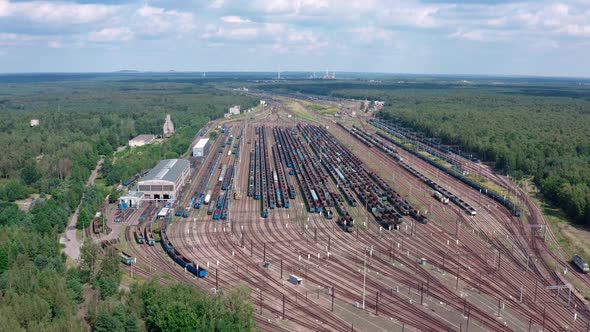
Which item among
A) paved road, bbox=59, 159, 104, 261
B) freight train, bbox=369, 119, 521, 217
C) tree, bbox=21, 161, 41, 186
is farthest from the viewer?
tree, bbox=21, 161, 41, 186

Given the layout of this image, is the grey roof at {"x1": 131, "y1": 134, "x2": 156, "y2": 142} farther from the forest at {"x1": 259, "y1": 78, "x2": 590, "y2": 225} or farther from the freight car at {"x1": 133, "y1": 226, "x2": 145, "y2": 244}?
the forest at {"x1": 259, "y1": 78, "x2": 590, "y2": 225}

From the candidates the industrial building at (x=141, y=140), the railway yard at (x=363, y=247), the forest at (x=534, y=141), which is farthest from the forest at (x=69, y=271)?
the forest at (x=534, y=141)

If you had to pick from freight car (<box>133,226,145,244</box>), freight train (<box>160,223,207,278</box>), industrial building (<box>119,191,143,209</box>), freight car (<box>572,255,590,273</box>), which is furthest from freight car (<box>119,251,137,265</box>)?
freight car (<box>572,255,590,273</box>)

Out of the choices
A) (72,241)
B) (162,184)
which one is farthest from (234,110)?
(72,241)

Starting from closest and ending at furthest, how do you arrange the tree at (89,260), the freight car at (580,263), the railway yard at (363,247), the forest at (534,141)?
the railway yard at (363,247), the tree at (89,260), the freight car at (580,263), the forest at (534,141)

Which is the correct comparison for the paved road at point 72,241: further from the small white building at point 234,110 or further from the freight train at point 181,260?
the small white building at point 234,110

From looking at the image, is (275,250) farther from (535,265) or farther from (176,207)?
(535,265)
